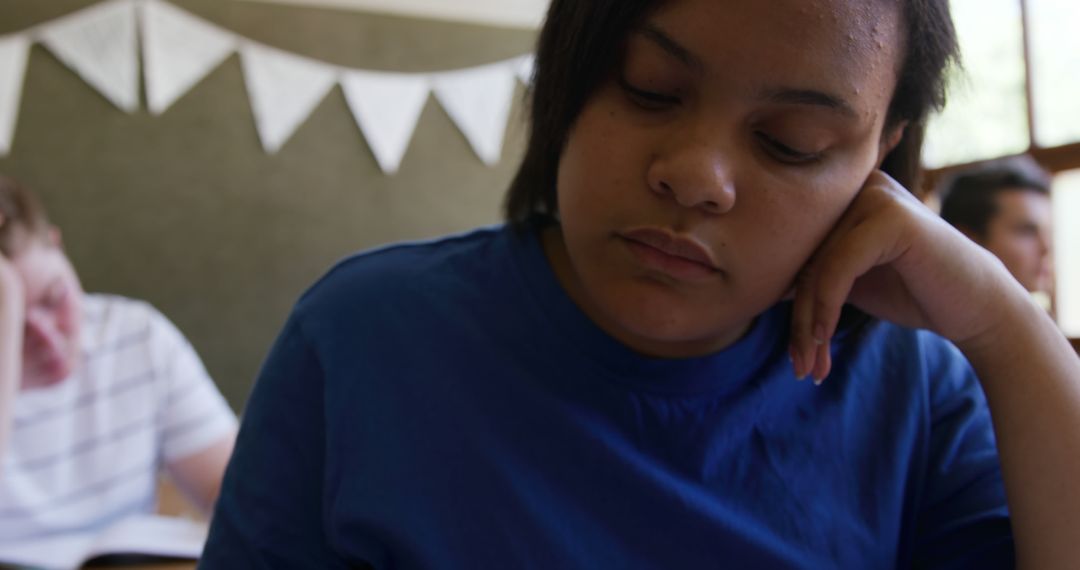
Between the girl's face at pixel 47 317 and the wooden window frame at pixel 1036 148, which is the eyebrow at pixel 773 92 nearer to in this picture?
the girl's face at pixel 47 317

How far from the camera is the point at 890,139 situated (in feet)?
2.38

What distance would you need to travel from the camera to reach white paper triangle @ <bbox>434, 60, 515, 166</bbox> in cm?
354

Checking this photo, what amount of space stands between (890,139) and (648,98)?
251mm

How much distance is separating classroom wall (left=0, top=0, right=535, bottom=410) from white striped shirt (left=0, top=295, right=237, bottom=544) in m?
1.48

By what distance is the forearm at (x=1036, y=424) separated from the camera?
0.67 m

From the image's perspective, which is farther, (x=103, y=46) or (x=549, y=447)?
(x=103, y=46)

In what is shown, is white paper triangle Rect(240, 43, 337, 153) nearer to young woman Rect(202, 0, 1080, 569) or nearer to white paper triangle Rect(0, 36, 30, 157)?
white paper triangle Rect(0, 36, 30, 157)

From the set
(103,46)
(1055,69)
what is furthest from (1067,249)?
(103,46)

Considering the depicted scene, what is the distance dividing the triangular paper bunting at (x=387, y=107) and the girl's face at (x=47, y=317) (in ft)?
6.21

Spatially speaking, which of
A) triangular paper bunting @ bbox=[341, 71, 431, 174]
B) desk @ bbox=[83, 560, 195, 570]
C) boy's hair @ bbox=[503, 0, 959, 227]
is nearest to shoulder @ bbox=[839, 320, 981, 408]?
boy's hair @ bbox=[503, 0, 959, 227]

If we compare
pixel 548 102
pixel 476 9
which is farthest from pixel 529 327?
pixel 476 9

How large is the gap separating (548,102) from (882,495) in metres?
0.45

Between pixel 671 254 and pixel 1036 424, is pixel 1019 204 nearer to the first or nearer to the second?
pixel 1036 424

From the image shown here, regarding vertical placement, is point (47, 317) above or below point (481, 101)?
below
